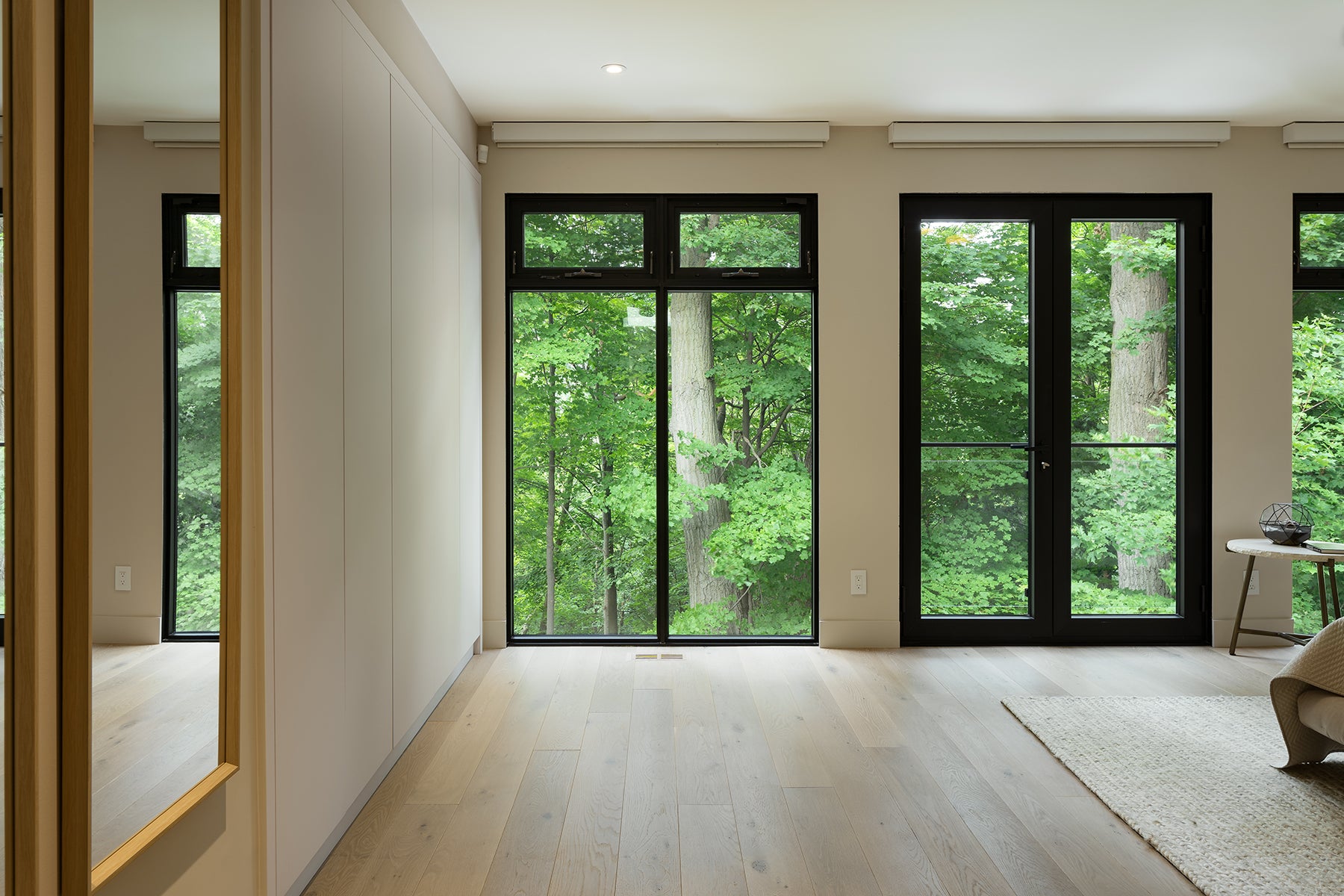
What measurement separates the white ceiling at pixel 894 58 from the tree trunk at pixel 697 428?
1.18m

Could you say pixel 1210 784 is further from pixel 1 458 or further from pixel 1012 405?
pixel 1 458

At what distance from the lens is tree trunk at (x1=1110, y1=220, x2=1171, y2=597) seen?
443 cm

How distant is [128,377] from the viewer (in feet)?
4.46

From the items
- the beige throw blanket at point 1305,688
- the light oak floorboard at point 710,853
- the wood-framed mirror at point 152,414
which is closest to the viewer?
the wood-framed mirror at point 152,414

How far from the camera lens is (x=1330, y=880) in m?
2.04

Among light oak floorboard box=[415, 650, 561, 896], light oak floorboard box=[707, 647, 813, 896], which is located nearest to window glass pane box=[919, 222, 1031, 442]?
light oak floorboard box=[707, 647, 813, 896]

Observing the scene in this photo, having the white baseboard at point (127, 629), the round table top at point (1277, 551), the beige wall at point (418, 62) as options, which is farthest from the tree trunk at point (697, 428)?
the white baseboard at point (127, 629)

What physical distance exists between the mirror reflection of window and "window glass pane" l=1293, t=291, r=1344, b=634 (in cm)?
518

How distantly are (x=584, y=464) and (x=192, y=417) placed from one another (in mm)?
3135

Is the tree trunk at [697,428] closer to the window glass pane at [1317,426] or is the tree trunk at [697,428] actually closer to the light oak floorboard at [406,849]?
the light oak floorboard at [406,849]

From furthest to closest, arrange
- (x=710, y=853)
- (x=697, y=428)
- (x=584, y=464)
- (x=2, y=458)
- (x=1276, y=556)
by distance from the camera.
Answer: (x=697, y=428) < (x=584, y=464) < (x=1276, y=556) < (x=710, y=853) < (x=2, y=458)

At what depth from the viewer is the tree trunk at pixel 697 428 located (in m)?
4.66

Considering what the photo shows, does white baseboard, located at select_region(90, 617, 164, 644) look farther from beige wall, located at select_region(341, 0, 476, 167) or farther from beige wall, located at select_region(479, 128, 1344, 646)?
beige wall, located at select_region(479, 128, 1344, 646)

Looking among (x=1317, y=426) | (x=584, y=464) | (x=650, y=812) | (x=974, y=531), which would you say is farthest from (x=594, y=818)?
(x=1317, y=426)
